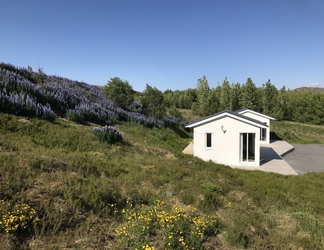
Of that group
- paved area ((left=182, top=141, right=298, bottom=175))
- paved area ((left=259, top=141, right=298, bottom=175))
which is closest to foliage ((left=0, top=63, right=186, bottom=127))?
paved area ((left=182, top=141, right=298, bottom=175))

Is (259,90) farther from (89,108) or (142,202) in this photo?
(142,202)

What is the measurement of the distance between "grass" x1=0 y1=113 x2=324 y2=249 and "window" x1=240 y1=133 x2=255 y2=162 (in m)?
4.30

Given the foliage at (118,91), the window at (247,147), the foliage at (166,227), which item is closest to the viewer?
the foliage at (166,227)

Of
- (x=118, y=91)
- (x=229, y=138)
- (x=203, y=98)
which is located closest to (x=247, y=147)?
(x=229, y=138)

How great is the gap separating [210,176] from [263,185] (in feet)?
7.18

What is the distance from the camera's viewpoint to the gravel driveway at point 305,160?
14.1 meters

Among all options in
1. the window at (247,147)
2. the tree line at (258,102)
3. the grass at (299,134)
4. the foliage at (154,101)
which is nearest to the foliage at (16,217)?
the window at (247,147)

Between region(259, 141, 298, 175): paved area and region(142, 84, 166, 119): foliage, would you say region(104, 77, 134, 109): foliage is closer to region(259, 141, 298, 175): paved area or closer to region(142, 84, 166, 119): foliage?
region(142, 84, 166, 119): foliage

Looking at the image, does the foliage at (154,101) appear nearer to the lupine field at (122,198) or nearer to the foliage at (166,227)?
the lupine field at (122,198)

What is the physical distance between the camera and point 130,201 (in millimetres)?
6125

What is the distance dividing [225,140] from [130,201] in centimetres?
1018

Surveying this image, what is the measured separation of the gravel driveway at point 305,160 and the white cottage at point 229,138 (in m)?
2.68

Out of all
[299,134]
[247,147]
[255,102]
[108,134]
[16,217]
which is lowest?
[16,217]

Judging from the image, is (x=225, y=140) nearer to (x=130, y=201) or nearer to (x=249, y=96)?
(x=130, y=201)
